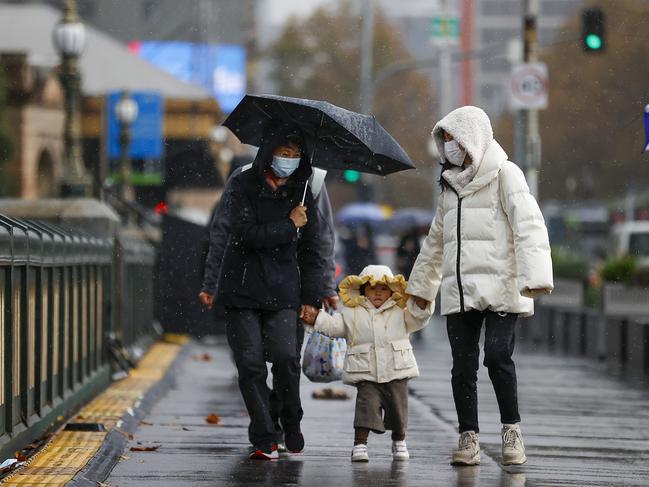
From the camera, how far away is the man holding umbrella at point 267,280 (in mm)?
9297

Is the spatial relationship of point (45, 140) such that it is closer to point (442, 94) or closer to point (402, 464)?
point (442, 94)

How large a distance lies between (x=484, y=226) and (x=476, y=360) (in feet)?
2.41

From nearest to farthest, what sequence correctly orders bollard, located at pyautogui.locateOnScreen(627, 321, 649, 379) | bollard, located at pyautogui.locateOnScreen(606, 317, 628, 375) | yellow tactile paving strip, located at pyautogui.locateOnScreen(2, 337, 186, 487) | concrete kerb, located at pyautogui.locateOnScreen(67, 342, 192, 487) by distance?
1. yellow tactile paving strip, located at pyautogui.locateOnScreen(2, 337, 186, 487)
2. concrete kerb, located at pyautogui.locateOnScreen(67, 342, 192, 487)
3. bollard, located at pyautogui.locateOnScreen(627, 321, 649, 379)
4. bollard, located at pyautogui.locateOnScreen(606, 317, 628, 375)

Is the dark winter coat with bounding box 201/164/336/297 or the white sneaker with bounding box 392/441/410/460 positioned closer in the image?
the white sneaker with bounding box 392/441/410/460

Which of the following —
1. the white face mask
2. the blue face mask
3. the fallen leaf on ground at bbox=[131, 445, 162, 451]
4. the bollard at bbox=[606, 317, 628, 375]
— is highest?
the white face mask

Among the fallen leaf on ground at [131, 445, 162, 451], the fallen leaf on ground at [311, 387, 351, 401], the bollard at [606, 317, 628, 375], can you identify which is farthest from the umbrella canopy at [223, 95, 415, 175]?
the bollard at [606, 317, 628, 375]

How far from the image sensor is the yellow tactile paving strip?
7.80 m

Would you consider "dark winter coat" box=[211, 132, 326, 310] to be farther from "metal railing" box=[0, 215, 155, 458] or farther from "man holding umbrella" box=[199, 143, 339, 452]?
"metal railing" box=[0, 215, 155, 458]

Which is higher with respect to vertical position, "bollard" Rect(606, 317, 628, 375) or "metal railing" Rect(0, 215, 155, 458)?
"metal railing" Rect(0, 215, 155, 458)

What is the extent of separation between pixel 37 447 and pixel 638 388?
836cm

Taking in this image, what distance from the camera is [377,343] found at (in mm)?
9352

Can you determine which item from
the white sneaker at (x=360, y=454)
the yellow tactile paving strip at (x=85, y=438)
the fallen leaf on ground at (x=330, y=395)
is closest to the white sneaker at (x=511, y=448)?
the white sneaker at (x=360, y=454)

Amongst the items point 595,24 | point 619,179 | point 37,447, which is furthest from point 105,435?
point 619,179

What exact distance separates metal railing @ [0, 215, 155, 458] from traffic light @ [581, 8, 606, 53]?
1048 centimetres
